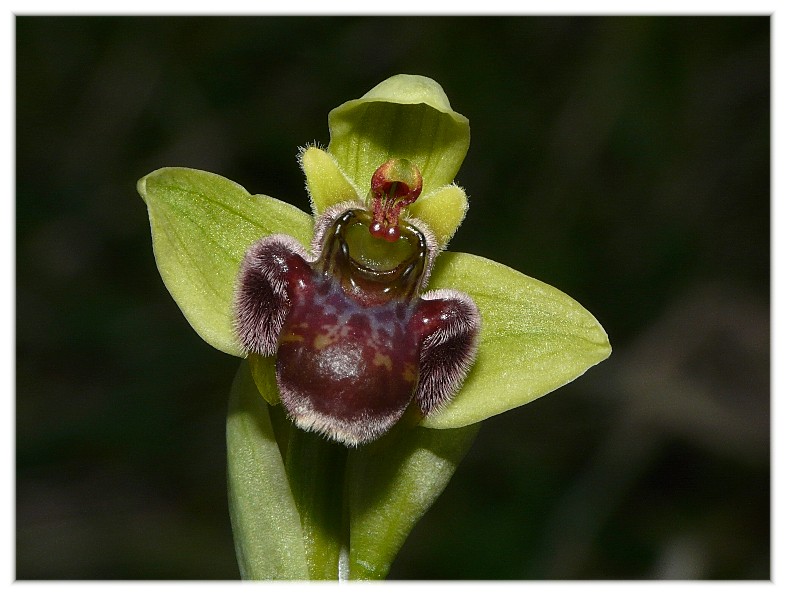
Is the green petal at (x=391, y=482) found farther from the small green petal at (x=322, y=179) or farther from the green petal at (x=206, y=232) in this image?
the small green petal at (x=322, y=179)

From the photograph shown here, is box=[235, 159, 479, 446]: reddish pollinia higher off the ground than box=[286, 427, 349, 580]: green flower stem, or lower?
higher

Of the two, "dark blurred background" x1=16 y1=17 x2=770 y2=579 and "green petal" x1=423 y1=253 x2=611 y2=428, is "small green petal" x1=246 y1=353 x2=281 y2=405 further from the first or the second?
"dark blurred background" x1=16 y1=17 x2=770 y2=579

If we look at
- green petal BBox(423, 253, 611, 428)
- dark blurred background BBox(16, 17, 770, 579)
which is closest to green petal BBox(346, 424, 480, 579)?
green petal BBox(423, 253, 611, 428)

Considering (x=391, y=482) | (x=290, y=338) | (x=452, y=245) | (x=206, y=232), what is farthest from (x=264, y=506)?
(x=452, y=245)

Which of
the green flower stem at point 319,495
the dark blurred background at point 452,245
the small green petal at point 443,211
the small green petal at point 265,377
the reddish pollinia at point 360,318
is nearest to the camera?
the reddish pollinia at point 360,318

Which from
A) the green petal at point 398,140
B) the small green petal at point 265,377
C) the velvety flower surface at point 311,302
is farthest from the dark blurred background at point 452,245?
the small green petal at point 265,377

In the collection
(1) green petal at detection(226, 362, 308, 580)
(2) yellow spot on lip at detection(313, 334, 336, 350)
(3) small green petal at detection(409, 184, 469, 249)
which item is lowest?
(1) green petal at detection(226, 362, 308, 580)

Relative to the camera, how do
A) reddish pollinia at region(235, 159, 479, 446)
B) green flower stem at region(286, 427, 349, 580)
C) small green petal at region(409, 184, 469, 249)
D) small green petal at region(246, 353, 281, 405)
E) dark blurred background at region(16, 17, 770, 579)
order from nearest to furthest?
reddish pollinia at region(235, 159, 479, 446) < small green petal at region(246, 353, 281, 405) < green flower stem at region(286, 427, 349, 580) < small green petal at region(409, 184, 469, 249) < dark blurred background at region(16, 17, 770, 579)

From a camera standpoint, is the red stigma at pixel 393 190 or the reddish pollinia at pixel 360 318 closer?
the reddish pollinia at pixel 360 318
